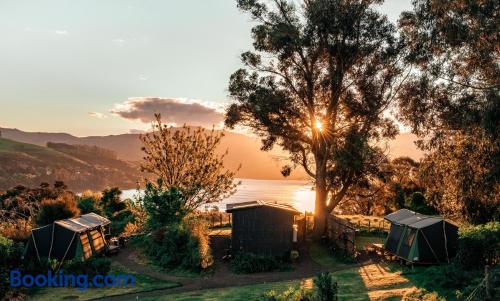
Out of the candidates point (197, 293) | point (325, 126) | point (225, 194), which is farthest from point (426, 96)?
point (225, 194)

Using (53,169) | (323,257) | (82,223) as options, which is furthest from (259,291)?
(53,169)

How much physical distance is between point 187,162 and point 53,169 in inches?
4762

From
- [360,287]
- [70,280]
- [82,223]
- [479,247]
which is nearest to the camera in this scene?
[479,247]

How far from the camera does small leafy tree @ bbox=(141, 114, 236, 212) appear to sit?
111ft

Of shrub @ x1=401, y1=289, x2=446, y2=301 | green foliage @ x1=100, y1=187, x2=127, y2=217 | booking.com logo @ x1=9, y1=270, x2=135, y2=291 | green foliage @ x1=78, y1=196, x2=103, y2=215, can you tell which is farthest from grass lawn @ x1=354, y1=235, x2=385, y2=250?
green foliage @ x1=100, y1=187, x2=127, y2=217

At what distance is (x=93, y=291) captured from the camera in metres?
19.1

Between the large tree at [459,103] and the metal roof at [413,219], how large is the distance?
4.58 feet

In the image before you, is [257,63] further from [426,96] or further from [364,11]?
[426,96]

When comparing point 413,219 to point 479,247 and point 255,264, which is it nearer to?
point 479,247

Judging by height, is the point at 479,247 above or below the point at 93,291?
above

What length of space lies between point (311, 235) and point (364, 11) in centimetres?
1706

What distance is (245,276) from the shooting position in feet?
72.0

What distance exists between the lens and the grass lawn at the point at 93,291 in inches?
705

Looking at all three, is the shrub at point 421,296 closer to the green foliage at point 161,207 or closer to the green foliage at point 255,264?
the green foliage at point 255,264
